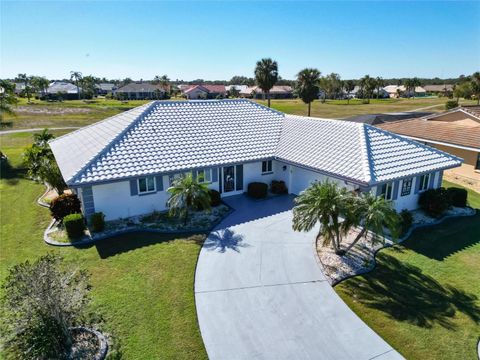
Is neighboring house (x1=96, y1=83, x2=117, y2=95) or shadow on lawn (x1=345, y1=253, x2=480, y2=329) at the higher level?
neighboring house (x1=96, y1=83, x2=117, y2=95)

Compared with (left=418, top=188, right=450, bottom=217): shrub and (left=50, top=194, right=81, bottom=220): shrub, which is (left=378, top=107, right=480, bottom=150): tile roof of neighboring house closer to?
(left=418, top=188, right=450, bottom=217): shrub

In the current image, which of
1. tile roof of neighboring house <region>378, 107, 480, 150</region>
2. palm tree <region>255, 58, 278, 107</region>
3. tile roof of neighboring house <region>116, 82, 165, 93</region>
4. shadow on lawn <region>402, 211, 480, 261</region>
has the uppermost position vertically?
palm tree <region>255, 58, 278, 107</region>

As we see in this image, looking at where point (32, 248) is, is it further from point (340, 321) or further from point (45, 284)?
point (340, 321)

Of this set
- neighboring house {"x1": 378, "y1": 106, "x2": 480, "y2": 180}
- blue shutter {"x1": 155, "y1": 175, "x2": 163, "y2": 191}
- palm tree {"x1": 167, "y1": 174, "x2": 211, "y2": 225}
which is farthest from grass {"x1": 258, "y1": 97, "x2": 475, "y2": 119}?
palm tree {"x1": 167, "y1": 174, "x2": 211, "y2": 225}

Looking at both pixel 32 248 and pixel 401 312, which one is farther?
pixel 32 248

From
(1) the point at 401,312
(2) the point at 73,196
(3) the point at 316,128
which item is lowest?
(1) the point at 401,312

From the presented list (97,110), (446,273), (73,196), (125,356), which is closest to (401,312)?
(446,273)
